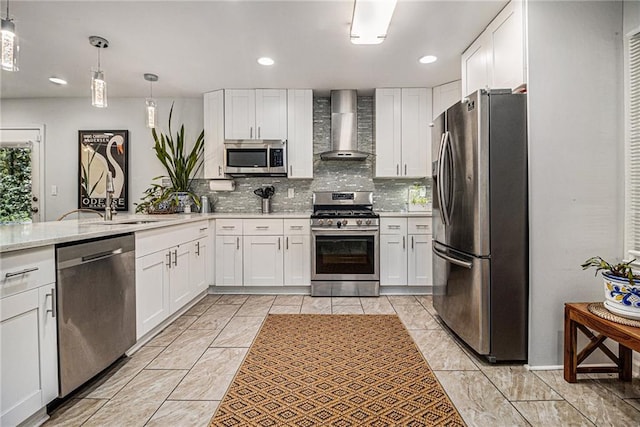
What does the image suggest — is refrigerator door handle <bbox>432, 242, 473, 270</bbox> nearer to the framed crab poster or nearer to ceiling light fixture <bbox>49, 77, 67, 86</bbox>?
the framed crab poster

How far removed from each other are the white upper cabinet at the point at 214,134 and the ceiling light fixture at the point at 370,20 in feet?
7.04

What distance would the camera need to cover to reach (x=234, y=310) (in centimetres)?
326

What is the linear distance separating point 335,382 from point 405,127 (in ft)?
10.0

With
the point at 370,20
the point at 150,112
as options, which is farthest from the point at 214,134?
the point at 370,20

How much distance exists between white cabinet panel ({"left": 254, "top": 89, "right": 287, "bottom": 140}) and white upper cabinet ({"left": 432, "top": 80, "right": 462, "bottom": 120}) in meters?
1.82

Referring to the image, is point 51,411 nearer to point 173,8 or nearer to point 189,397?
point 189,397

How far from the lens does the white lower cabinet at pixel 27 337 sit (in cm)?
134

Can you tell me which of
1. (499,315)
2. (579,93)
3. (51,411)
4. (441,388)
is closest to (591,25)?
(579,93)

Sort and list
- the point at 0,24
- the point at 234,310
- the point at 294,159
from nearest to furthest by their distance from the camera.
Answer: the point at 0,24 → the point at 234,310 → the point at 294,159

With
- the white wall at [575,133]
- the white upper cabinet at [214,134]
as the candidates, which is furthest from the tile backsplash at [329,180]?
the white wall at [575,133]

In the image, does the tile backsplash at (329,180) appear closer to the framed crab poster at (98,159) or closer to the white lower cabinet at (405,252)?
the white lower cabinet at (405,252)

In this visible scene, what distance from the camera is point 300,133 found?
13.3 feet

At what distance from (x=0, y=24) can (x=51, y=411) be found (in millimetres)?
1941

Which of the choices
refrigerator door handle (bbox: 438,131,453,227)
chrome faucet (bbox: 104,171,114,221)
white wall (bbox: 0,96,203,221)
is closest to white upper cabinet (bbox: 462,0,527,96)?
refrigerator door handle (bbox: 438,131,453,227)
